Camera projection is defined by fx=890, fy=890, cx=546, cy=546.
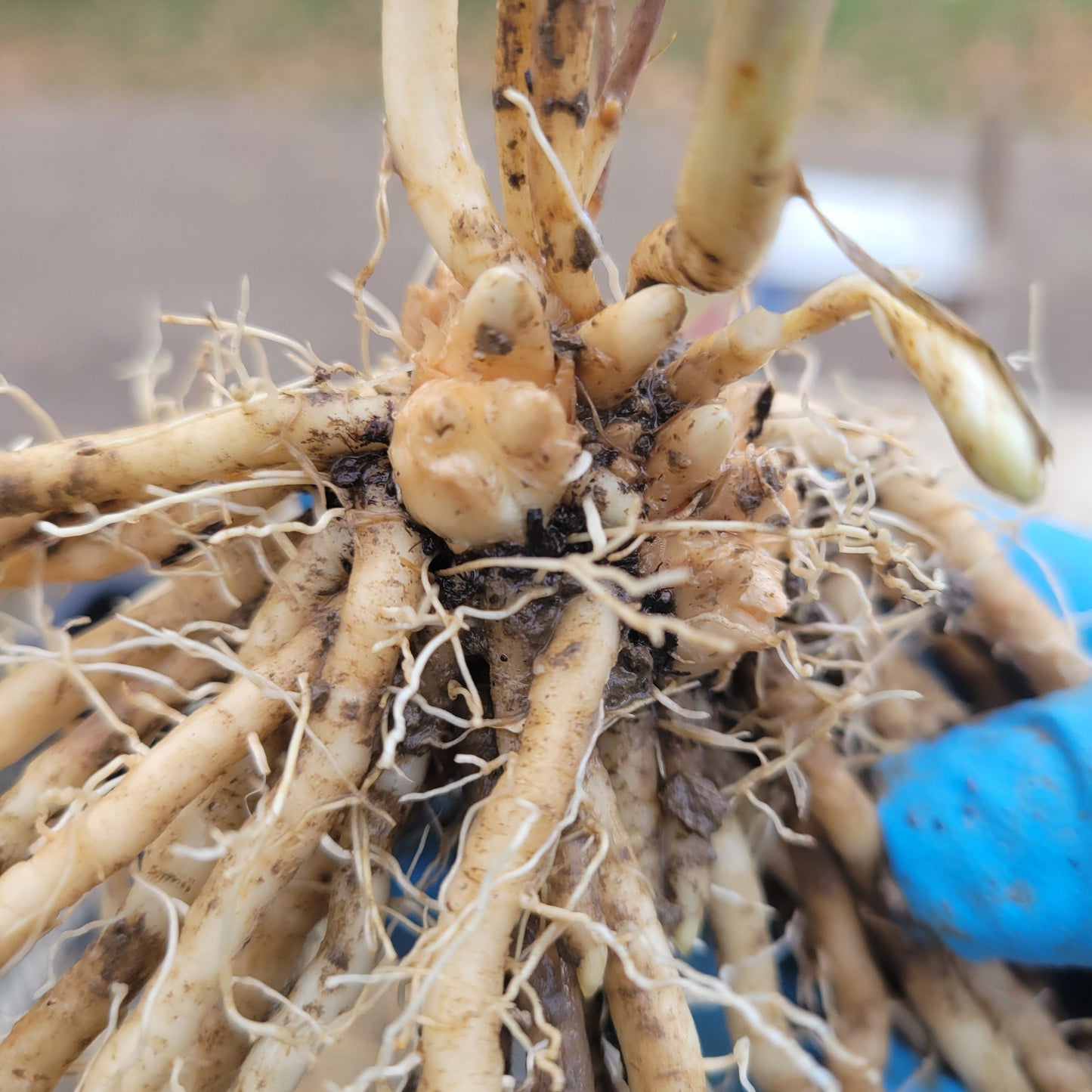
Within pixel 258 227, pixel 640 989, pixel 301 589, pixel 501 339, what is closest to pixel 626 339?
pixel 501 339

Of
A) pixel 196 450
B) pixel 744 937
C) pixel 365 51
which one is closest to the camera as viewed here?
pixel 196 450

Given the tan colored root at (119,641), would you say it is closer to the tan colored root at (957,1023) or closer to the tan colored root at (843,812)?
the tan colored root at (843,812)

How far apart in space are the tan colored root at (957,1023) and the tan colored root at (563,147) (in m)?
0.64

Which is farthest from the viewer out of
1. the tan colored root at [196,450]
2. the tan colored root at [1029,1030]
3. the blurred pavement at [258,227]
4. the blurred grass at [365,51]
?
the blurred grass at [365,51]

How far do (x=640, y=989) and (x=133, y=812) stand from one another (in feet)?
1.15

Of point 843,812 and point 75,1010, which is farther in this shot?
point 843,812

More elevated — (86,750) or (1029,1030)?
(86,750)

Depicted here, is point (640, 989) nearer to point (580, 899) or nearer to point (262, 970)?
point (580, 899)

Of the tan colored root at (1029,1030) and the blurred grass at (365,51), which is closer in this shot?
the tan colored root at (1029,1030)

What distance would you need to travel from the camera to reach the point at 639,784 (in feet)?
2.29

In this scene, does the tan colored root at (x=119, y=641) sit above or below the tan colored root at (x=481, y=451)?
below

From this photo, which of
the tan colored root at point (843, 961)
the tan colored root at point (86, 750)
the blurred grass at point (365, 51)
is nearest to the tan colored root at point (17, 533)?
the tan colored root at point (86, 750)

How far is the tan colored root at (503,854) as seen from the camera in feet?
1.72

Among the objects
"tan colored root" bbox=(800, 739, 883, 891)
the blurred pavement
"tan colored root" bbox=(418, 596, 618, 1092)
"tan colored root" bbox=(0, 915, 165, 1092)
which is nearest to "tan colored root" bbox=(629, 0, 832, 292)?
"tan colored root" bbox=(418, 596, 618, 1092)
